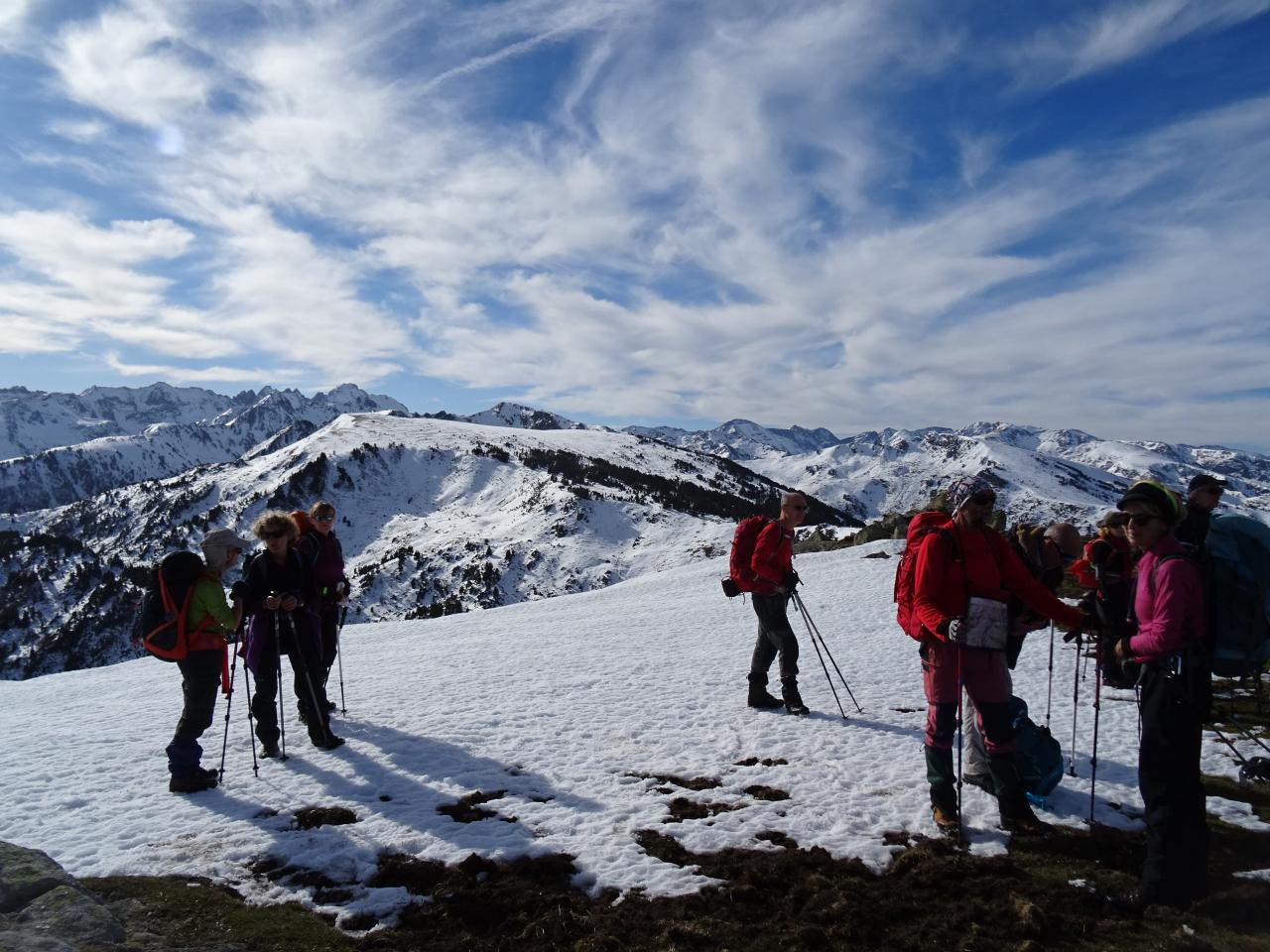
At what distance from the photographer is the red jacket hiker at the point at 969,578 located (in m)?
6.32

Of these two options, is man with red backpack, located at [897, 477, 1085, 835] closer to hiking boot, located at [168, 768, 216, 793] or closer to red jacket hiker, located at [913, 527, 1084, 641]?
red jacket hiker, located at [913, 527, 1084, 641]

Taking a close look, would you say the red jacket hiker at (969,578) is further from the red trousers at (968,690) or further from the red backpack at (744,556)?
the red backpack at (744,556)

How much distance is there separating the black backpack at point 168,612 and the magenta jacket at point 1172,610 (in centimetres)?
924

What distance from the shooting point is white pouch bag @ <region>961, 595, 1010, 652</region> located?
20.4 feet

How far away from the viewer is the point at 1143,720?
5371 mm

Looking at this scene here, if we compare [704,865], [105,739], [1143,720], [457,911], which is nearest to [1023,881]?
[1143,720]

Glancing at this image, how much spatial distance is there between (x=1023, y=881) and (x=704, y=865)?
260 centimetres

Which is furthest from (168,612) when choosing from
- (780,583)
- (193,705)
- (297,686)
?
(780,583)

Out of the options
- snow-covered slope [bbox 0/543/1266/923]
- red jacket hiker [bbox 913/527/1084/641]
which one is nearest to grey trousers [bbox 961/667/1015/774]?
snow-covered slope [bbox 0/543/1266/923]

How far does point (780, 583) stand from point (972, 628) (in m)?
3.83

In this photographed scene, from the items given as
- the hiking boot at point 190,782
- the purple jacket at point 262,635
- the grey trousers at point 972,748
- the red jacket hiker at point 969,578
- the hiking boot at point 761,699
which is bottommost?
the hiking boot at point 190,782

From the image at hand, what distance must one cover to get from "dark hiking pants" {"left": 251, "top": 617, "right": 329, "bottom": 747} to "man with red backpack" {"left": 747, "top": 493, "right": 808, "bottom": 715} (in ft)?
20.8

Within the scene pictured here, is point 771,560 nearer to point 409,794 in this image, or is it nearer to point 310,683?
point 409,794

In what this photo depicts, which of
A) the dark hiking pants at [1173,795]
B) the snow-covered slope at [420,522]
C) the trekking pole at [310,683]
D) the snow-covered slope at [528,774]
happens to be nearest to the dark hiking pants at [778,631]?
the snow-covered slope at [528,774]
